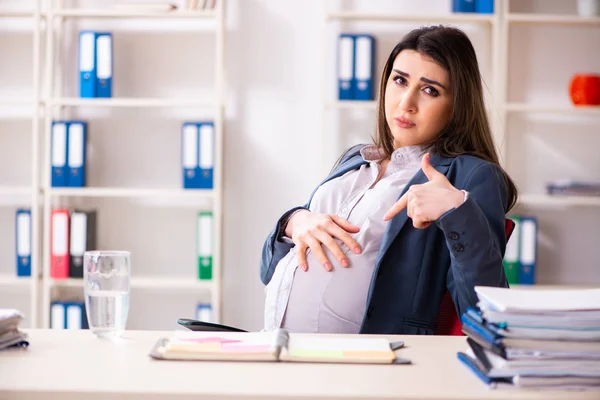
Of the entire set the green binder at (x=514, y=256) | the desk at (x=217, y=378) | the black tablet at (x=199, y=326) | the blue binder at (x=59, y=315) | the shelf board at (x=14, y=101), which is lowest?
the blue binder at (x=59, y=315)

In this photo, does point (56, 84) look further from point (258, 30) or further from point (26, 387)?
point (26, 387)

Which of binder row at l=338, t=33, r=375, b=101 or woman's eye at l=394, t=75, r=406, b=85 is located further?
binder row at l=338, t=33, r=375, b=101

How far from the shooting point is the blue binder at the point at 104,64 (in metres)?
3.45

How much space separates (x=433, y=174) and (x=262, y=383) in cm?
68

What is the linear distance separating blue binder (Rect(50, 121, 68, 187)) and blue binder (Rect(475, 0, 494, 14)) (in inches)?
77.6

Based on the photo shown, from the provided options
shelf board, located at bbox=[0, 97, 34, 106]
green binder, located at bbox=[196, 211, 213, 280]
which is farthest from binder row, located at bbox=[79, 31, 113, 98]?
green binder, located at bbox=[196, 211, 213, 280]

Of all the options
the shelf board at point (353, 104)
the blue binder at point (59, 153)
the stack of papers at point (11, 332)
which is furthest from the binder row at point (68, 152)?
the stack of papers at point (11, 332)

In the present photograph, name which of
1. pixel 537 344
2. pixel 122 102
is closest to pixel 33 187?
pixel 122 102

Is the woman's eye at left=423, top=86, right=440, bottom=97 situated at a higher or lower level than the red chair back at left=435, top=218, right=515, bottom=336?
higher

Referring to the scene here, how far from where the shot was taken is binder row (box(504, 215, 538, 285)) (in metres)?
3.41

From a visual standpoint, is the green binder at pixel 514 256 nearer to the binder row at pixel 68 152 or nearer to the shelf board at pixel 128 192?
the shelf board at pixel 128 192

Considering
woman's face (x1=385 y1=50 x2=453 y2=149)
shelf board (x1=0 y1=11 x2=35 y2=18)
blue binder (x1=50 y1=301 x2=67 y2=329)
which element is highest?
shelf board (x1=0 y1=11 x2=35 y2=18)

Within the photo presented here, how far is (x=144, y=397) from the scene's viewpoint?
2.96 ft

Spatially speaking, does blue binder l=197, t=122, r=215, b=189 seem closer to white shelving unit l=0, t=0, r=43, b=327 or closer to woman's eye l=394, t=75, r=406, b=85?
white shelving unit l=0, t=0, r=43, b=327
